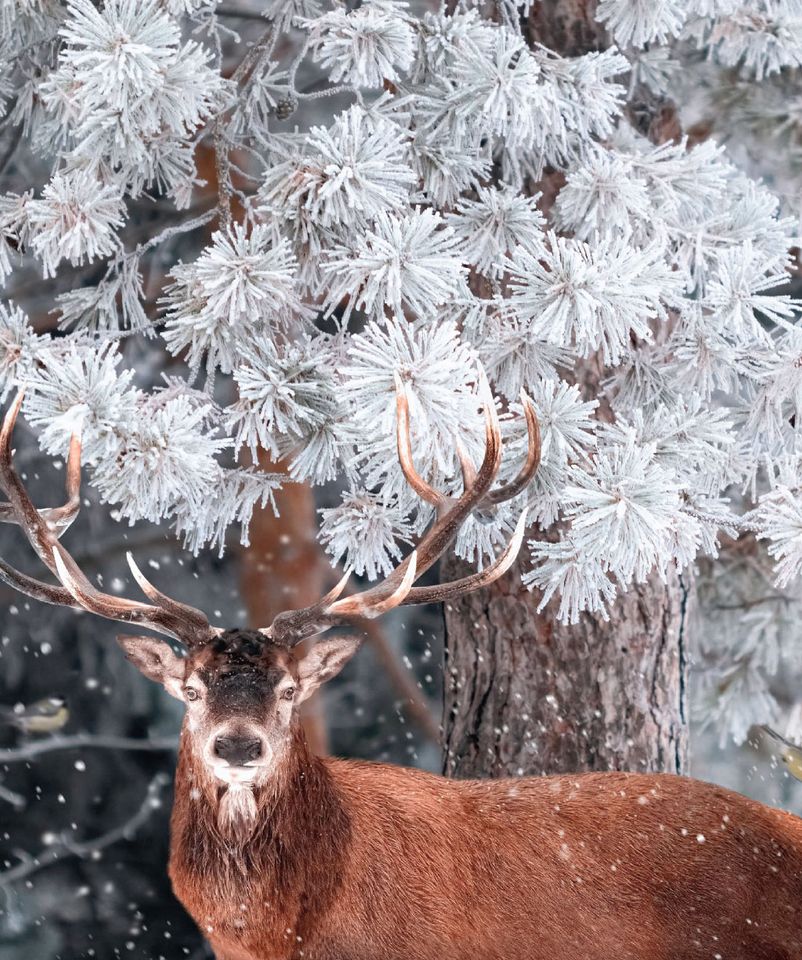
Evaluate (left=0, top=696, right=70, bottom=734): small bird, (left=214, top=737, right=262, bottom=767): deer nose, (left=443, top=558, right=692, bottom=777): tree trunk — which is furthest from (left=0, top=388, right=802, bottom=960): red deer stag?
(left=0, top=696, right=70, bottom=734): small bird

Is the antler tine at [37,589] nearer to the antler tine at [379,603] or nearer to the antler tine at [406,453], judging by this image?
the antler tine at [379,603]

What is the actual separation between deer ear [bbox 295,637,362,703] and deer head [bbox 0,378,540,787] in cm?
1

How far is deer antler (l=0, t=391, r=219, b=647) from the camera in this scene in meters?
3.52

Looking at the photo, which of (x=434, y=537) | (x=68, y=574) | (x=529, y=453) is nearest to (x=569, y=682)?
(x=434, y=537)

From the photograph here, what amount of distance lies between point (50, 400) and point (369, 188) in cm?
100

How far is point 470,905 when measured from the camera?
12.6 ft

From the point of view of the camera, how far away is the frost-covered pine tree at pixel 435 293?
12.0ft

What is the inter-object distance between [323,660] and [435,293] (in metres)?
1.04

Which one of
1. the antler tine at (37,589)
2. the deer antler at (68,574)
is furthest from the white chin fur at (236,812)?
the antler tine at (37,589)

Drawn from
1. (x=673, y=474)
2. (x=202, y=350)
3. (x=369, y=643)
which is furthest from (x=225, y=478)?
(x=369, y=643)

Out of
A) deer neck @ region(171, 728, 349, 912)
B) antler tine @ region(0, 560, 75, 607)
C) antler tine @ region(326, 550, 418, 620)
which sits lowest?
deer neck @ region(171, 728, 349, 912)

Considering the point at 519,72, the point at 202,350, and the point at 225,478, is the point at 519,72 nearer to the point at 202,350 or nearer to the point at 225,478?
the point at 202,350

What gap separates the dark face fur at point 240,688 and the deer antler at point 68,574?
3.5 inches

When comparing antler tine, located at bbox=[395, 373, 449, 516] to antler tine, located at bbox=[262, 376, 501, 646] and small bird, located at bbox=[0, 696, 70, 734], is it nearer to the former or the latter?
antler tine, located at bbox=[262, 376, 501, 646]
